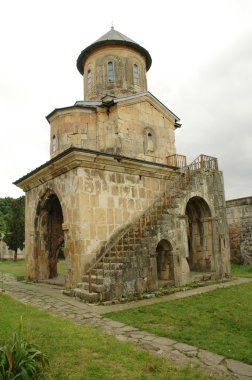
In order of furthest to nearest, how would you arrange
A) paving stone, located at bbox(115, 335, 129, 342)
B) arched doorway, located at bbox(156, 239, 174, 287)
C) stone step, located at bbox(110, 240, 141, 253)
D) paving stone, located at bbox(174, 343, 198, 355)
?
1. arched doorway, located at bbox(156, 239, 174, 287)
2. stone step, located at bbox(110, 240, 141, 253)
3. paving stone, located at bbox(115, 335, 129, 342)
4. paving stone, located at bbox(174, 343, 198, 355)

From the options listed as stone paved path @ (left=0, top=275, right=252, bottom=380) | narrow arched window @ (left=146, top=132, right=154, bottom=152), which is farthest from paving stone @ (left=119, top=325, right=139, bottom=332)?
narrow arched window @ (left=146, top=132, right=154, bottom=152)

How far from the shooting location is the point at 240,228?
63.1 feet

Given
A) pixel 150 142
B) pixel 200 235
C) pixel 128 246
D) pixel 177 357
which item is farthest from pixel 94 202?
pixel 177 357

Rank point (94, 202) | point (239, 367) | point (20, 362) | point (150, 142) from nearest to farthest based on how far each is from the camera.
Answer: point (20, 362)
point (239, 367)
point (94, 202)
point (150, 142)

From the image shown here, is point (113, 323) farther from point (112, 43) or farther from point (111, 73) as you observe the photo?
point (112, 43)

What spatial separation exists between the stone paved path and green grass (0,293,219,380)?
1.00 feet

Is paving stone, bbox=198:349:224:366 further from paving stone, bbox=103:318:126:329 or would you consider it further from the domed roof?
the domed roof

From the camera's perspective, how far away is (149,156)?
15305 millimetres

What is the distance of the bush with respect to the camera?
3516 mm

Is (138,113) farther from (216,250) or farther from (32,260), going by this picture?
(32,260)

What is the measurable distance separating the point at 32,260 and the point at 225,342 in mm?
10243

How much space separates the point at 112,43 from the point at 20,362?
16.9 metres

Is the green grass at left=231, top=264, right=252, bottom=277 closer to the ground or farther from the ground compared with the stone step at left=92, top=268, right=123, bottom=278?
closer to the ground

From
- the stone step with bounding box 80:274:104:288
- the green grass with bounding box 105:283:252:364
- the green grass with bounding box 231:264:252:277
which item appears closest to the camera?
the green grass with bounding box 105:283:252:364
